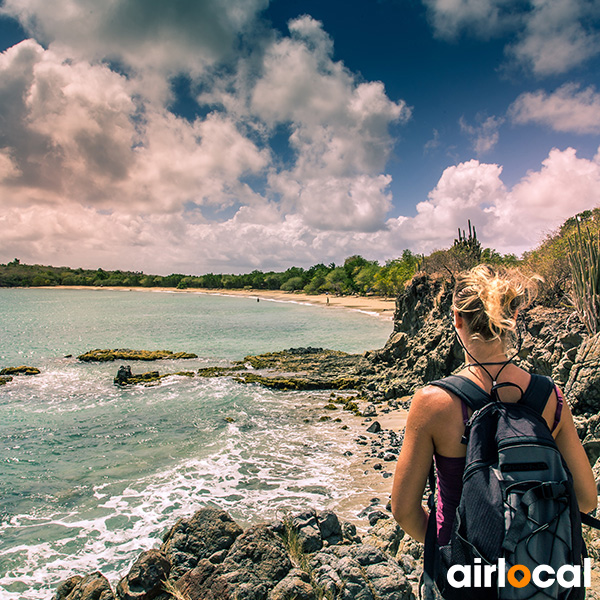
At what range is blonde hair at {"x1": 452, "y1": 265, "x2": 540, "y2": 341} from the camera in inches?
69.7

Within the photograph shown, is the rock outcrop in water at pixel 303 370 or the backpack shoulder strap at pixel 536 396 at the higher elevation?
the backpack shoulder strap at pixel 536 396

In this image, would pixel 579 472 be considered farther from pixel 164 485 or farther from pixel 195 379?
pixel 195 379

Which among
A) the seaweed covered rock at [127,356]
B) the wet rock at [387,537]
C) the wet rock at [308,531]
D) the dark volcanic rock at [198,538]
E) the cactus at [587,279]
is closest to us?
the dark volcanic rock at [198,538]

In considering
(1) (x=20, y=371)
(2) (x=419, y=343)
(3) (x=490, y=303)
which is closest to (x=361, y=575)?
(3) (x=490, y=303)

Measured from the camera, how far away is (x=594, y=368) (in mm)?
6129

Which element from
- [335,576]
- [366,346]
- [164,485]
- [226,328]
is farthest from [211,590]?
[226,328]

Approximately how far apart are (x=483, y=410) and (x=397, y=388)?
15.6 metres

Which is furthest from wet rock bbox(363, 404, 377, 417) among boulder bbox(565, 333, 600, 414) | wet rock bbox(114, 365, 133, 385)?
wet rock bbox(114, 365, 133, 385)

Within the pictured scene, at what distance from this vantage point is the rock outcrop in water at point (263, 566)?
4441 millimetres

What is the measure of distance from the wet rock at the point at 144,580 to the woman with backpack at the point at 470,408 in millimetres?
4628

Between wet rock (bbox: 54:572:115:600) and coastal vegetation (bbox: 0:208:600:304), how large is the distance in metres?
9.45

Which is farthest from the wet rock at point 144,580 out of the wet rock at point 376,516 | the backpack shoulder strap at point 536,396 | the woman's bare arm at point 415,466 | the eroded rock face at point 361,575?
the backpack shoulder strap at point 536,396

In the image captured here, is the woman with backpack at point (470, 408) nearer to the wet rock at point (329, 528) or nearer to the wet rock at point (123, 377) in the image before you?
the wet rock at point (329, 528)

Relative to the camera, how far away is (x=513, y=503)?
1498 millimetres
